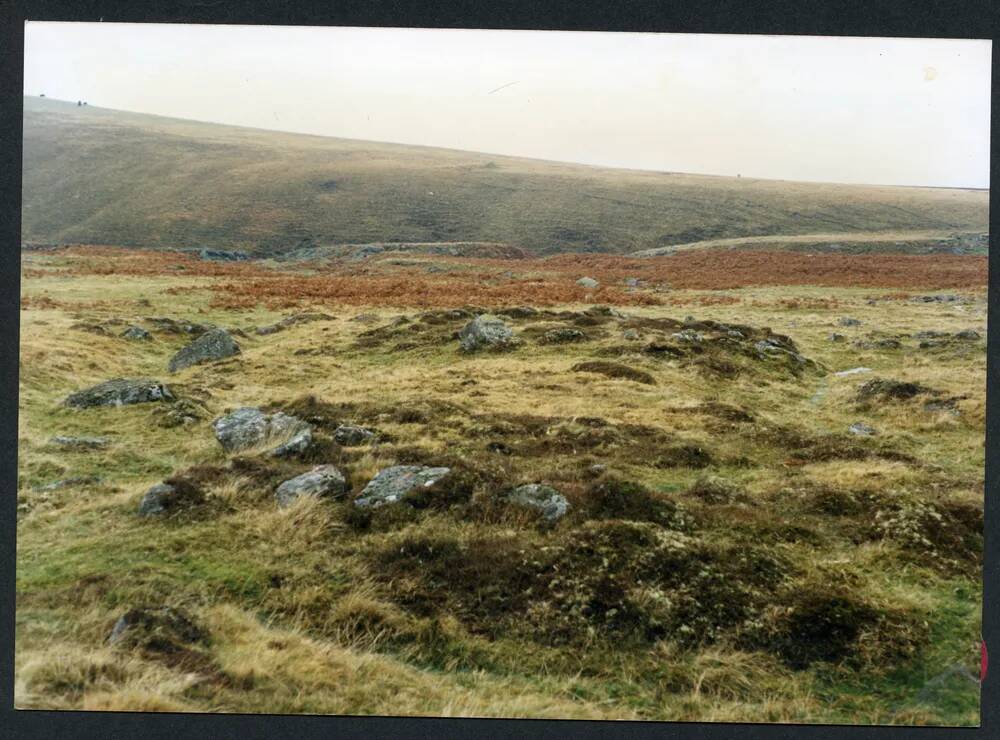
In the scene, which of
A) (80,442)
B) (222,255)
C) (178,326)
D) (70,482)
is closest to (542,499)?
(70,482)

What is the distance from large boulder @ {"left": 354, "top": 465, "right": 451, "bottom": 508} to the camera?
33.8 ft

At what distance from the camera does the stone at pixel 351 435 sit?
11734 millimetres

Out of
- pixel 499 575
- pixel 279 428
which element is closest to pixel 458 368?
pixel 279 428

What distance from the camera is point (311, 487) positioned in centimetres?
1038

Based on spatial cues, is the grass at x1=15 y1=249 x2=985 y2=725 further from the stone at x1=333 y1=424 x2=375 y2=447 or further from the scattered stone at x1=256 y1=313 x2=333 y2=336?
the scattered stone at x1=256 y1=313 x2=333 y2=336

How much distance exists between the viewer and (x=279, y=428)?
38.8 ft

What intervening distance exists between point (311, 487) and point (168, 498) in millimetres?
2137

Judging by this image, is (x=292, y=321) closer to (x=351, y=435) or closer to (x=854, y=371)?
(x=351, y=435)

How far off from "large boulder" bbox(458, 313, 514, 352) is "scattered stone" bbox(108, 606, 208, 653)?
342 inches

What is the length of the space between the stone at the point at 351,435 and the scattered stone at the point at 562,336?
20.0 feet

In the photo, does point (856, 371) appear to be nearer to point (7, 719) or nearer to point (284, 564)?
point (284, 564)

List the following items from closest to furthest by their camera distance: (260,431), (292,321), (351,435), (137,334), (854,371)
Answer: (260,431) → (351,435) → (854,371) → (137,334) → (292,321)

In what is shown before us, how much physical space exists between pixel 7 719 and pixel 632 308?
1613 cm

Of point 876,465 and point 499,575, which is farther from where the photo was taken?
point 876,465
